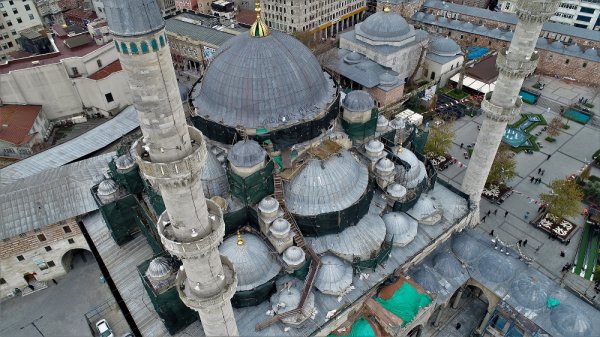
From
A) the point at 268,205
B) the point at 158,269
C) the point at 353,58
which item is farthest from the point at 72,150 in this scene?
the point at 353,58

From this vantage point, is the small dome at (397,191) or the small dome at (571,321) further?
the small dome at (397,191)

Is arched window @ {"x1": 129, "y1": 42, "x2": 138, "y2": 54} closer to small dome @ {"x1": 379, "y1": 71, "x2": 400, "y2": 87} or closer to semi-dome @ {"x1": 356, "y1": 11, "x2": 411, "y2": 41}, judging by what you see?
small dome @ {"x1": 379, "y1": 71, "x2": 400, "y2": 87}

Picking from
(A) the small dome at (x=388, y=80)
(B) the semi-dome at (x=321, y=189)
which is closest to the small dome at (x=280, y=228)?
(B) the semi-dome at (x=321, y=189)

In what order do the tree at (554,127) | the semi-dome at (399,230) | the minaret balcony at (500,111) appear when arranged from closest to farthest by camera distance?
the minaret balcony at (500,111), the semi-dome at (399,230), the tree at (554,127)

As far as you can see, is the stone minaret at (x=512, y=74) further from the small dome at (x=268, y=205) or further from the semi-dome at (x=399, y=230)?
the small dome at (x=268, y=205)

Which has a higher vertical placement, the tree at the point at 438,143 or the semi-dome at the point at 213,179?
the semi-dome at the point at 213,179

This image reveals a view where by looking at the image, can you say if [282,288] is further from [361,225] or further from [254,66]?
[254,66]
